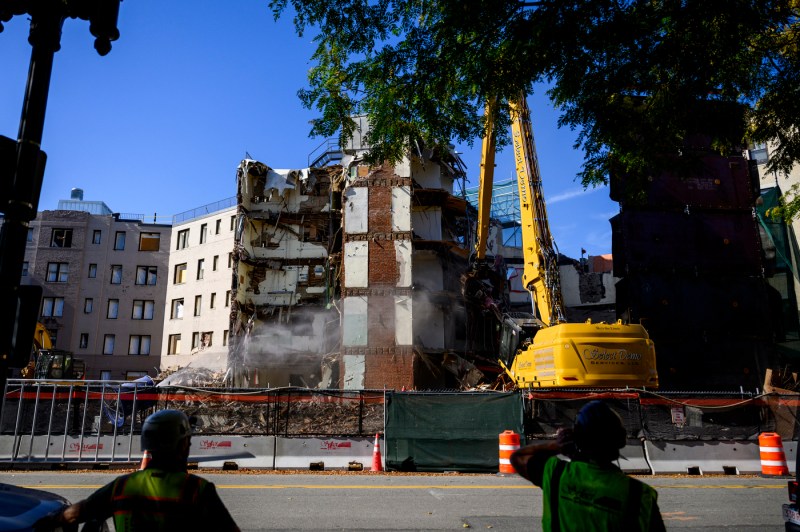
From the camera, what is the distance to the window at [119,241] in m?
50.8

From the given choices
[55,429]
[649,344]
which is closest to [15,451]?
[55,429]

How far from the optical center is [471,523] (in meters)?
7.57

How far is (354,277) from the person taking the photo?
31.5 metres

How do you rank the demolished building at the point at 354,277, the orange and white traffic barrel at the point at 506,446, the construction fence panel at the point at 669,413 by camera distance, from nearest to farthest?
the orange and white traffic barrel at the point at 506,446 → the construction fence panel at the point at 669,413 → the demolished building at the point at 354,277

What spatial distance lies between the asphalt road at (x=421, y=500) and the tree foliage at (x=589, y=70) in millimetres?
4957

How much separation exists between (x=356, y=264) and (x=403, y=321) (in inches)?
160

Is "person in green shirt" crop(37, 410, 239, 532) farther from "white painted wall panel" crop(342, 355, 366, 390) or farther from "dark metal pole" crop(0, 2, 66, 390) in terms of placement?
"white painted wall panel" crop(342, 355, 366, 390)

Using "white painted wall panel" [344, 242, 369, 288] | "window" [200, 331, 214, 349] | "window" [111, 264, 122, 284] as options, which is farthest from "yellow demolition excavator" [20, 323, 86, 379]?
"window" [111, 264, 122, 284]

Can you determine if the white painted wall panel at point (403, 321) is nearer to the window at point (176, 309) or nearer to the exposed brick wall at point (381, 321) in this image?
the exposed brick wall at point (381, 321)

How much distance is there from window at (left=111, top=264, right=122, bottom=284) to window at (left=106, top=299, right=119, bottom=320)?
165 centimetres

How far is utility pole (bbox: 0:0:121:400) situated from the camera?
341cm

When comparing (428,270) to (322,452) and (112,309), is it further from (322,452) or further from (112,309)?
(112,309)

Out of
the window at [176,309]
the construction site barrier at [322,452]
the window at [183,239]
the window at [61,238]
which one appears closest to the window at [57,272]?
the window at [61,238]

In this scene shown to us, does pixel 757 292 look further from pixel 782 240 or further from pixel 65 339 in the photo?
pixel 65 339
